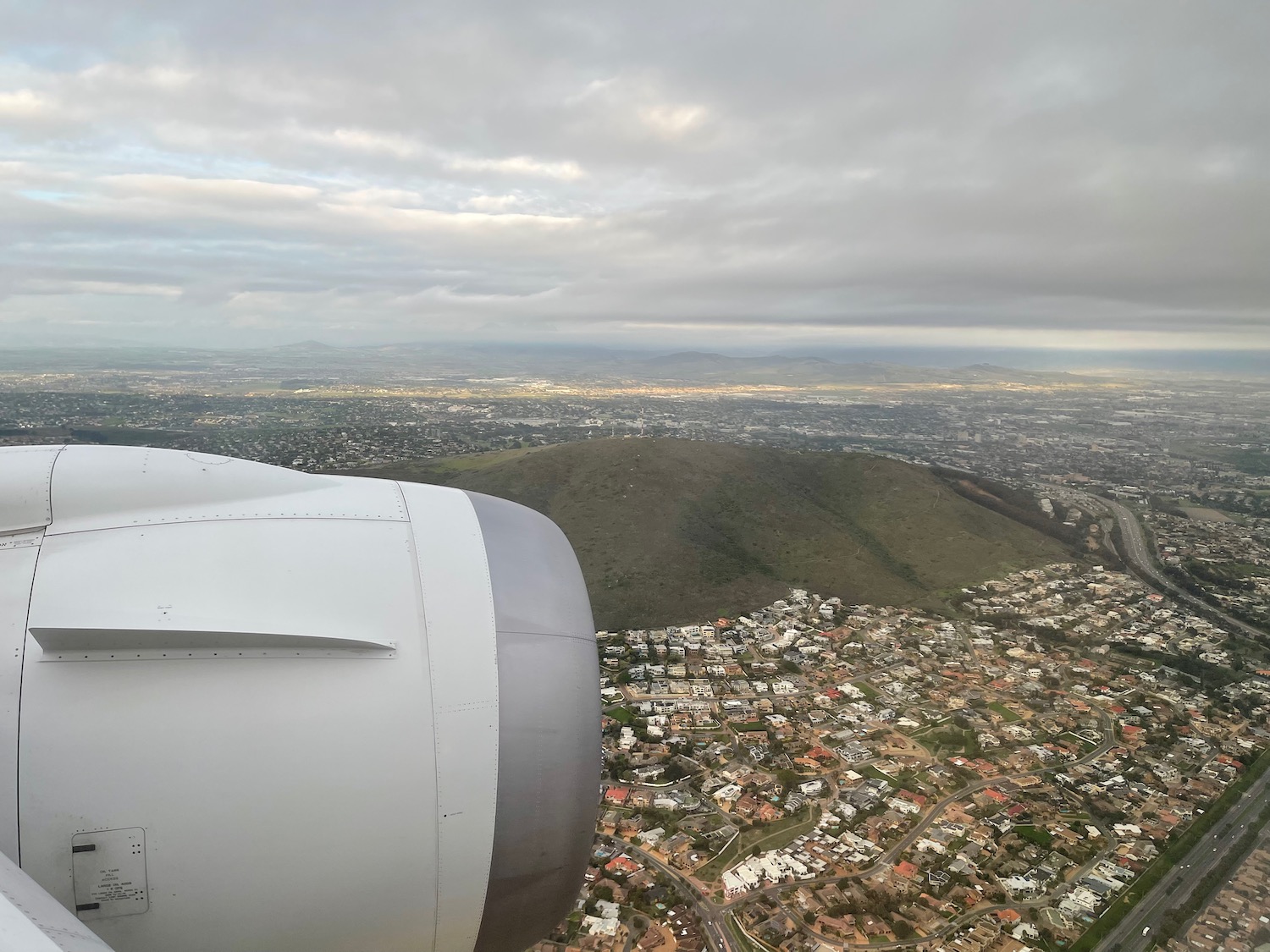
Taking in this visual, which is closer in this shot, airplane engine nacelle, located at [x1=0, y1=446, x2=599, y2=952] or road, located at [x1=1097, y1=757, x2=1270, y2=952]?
airplane engine nacelle, located at [x1=0, y1=446, x2=599, y2=952]

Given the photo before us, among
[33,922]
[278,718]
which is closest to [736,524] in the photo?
[278,718]

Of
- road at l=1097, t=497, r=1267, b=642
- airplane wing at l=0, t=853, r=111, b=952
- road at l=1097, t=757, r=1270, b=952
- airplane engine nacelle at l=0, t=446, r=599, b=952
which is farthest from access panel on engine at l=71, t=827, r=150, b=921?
road at l=1097, t=497, r=1267, b=642

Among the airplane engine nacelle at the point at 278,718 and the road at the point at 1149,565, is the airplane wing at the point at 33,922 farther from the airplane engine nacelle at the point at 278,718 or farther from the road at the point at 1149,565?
the road at the point at 1149,565

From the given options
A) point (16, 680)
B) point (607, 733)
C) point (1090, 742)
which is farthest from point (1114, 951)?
point (16, 680)

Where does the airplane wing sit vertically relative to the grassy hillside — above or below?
above

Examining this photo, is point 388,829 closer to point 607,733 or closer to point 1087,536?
point 607,733

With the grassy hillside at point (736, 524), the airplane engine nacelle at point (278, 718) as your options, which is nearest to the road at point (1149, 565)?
the grassy hillside at point (736, 524)

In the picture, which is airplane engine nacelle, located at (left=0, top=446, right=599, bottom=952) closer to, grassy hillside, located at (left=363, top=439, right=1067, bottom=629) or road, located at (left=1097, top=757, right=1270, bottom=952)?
road, located at (left=1097, top=757, right=1270, bottom=952)

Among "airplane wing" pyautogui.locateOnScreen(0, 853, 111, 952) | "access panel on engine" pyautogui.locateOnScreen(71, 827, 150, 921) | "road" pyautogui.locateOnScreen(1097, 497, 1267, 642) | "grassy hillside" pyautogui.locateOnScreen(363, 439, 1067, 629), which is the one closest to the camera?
"airplane wing" pyautogui.locateOnScreen(0, 853, 111, 952)
